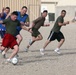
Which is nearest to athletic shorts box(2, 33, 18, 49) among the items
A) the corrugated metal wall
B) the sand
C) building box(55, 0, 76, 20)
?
the sand

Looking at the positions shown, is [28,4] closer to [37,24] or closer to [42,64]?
[37,24]

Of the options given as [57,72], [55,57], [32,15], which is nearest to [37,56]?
[55,57]

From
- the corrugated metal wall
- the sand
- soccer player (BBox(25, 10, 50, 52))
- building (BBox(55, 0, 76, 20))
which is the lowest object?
building (BBox(55, 0, 76, 20))

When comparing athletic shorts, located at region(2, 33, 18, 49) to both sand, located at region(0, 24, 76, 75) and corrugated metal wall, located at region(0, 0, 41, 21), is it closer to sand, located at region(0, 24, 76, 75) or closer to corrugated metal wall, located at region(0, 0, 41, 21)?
sand, located at region(0, 24, 76, 75)

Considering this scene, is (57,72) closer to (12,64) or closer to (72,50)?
(12,64)

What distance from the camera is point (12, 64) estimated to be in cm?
1141

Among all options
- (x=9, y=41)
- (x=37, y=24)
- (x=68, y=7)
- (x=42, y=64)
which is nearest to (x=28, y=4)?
(x=68, y=7)

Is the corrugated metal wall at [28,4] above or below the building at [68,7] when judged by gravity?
above

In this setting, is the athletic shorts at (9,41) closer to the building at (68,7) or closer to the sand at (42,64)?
the sand at (42,64)

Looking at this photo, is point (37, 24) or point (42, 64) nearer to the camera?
point (42, 64)

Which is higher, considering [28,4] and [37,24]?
[37,24]

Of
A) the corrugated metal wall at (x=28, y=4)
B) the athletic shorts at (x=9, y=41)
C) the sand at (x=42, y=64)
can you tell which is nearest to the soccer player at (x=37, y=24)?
the sand at (x=42, y=64)

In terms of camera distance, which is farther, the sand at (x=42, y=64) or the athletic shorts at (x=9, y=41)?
the athletic shorts at (x=9, y=41)

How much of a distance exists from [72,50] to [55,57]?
8.16 feet
